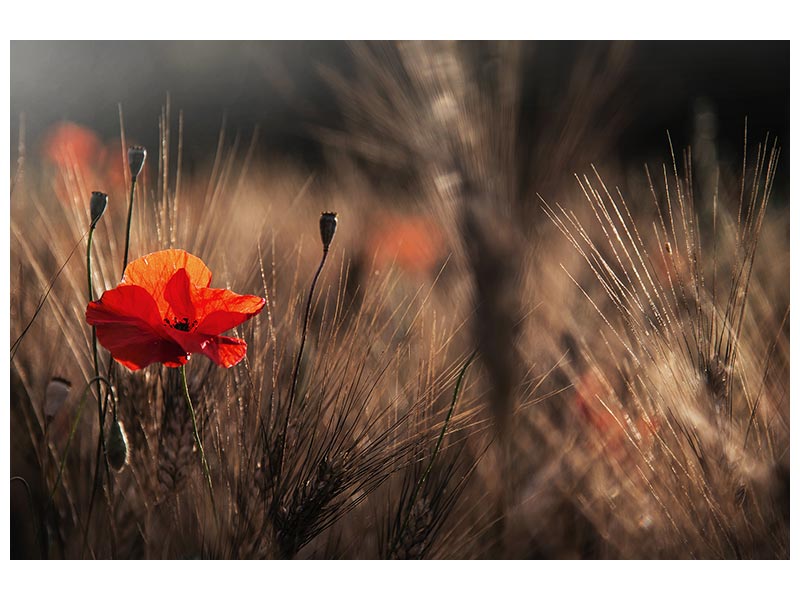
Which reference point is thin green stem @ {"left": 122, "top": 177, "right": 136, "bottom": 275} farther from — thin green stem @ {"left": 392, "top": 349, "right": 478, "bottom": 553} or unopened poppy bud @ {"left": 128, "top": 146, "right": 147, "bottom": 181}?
thin green stem @ {"left": 392, "top": 349, "right": 478, "bottom": 553}

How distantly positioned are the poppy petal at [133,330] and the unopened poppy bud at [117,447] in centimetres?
9

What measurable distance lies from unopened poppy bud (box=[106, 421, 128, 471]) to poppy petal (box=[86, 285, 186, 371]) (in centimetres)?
9

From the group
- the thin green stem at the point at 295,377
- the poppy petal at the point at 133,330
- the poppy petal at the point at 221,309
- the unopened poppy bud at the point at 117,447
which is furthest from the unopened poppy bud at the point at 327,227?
the unopened poppy bud at the point at 117,447

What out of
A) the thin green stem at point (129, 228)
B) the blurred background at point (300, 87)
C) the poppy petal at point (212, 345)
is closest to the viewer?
the poppy petal at point (212, 345)

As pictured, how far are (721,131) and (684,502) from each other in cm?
60

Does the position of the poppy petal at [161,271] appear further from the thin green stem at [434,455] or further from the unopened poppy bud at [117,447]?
the thin green stem at [434,455]

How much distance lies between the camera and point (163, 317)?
1.09 metres

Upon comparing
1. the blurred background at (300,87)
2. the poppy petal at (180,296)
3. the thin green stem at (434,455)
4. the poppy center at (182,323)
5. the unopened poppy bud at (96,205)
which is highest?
the blurred background at (300,87)

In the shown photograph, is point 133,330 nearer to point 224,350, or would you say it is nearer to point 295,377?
point 224,350

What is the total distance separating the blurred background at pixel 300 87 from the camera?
1.30 metres

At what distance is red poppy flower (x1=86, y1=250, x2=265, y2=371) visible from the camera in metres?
1.07

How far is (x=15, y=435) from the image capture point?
1258 millimetres

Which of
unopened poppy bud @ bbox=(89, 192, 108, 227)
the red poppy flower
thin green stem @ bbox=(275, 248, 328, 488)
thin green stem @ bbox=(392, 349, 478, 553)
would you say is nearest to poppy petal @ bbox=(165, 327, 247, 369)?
the red poppy flower
